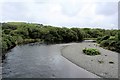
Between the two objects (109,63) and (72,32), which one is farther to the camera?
(72,32)

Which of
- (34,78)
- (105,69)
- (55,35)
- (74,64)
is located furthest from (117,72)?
(55,35)

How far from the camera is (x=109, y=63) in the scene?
55.9 meters

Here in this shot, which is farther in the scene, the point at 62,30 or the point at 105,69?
the point at 62,30

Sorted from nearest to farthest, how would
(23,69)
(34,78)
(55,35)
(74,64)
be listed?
(34,78) → (23,69) → (74,64) → (55,35)

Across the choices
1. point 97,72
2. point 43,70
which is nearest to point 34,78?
point 43,70

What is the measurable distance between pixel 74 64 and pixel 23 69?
51.1 ft

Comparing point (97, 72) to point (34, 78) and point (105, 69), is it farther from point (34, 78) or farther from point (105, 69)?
point (34, 78)

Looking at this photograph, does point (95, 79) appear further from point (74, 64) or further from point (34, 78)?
point (74, 64)

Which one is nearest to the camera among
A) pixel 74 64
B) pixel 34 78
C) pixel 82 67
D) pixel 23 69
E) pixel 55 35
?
pixel 34 78

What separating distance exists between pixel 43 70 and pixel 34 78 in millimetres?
7781

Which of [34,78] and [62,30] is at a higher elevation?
[62,30]

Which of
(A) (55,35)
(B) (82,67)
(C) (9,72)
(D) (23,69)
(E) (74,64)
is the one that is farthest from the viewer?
(A) (55,35)

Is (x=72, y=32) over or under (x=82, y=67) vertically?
over

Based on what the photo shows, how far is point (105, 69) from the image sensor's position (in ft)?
160
